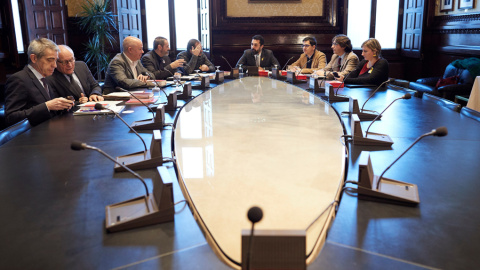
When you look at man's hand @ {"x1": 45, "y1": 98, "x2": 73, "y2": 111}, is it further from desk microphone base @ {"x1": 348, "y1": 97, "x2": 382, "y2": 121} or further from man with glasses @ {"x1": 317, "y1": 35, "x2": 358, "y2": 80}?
man with glasses @ {"x1": 317, "y1": 35, "x2": 358, "y2": 80}

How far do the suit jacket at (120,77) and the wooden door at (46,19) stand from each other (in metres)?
3.24

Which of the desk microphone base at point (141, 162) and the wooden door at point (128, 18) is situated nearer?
the desk microphone base at point (141, 162)

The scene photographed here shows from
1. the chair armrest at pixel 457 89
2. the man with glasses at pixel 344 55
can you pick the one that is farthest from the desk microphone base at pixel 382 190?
the chair armrest at pixel 457 89

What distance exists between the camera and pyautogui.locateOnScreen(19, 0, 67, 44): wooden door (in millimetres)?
6531

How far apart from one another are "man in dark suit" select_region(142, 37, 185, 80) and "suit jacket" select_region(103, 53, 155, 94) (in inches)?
35.8

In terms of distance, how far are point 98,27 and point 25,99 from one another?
13.6 feet

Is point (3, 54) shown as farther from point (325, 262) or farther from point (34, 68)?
point (325, 262)

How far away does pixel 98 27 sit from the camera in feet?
21.3

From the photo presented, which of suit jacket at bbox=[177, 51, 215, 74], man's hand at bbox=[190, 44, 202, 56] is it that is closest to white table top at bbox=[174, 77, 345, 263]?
suit jacket at bbox=[177, 51, 215, 74]

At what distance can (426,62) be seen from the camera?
690 cm

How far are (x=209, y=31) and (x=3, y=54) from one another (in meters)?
3.08

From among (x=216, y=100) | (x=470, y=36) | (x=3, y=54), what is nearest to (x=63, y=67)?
(x=216, y=100)

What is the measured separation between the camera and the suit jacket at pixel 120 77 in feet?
12.5

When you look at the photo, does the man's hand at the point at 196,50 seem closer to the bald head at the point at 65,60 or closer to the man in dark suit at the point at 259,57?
the man in dark suit at the point at 259,57
